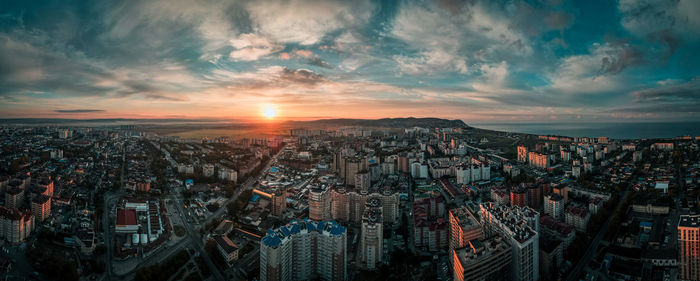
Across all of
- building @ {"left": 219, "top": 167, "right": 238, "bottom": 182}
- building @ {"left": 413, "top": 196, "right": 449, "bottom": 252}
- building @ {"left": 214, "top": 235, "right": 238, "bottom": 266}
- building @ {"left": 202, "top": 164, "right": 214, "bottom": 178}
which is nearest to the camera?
building @ {"left": 214, "top": 235, "right": 238, "bottom": 266}

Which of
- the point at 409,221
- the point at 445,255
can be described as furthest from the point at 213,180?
the point at 445,255

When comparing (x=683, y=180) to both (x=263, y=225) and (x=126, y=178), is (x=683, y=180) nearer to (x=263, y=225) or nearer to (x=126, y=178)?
(x=263, y=225)

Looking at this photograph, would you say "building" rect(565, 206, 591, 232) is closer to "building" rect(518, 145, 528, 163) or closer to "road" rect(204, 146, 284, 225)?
"road" rect(204, 146, 284, 225)

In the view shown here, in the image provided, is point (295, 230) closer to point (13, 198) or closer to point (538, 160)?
point (13, 198)

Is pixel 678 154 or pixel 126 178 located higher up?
pixel 678 154

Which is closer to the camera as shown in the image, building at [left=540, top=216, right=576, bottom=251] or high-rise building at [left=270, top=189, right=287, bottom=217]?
building at [left=540, top=216, right=576, bottom=251]

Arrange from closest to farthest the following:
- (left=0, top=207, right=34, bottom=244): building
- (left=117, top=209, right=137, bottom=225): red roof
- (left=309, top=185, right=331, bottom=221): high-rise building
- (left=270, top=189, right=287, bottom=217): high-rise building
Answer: (left=0, top=207, right=34, bottom=244): building → (left=117, top=209, right=137, bottom=225): red roof → (left=309, top=185, right=331, bottom=221): high-rise building → (left=270, top=189, right=287, bottom=217): high-rise building

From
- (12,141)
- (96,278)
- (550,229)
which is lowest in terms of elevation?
(96,278)

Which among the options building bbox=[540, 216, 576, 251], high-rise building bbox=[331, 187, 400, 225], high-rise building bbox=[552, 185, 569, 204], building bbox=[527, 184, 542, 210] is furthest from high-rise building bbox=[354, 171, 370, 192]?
high-rise building bbox=[552, 185, 569, 204]
